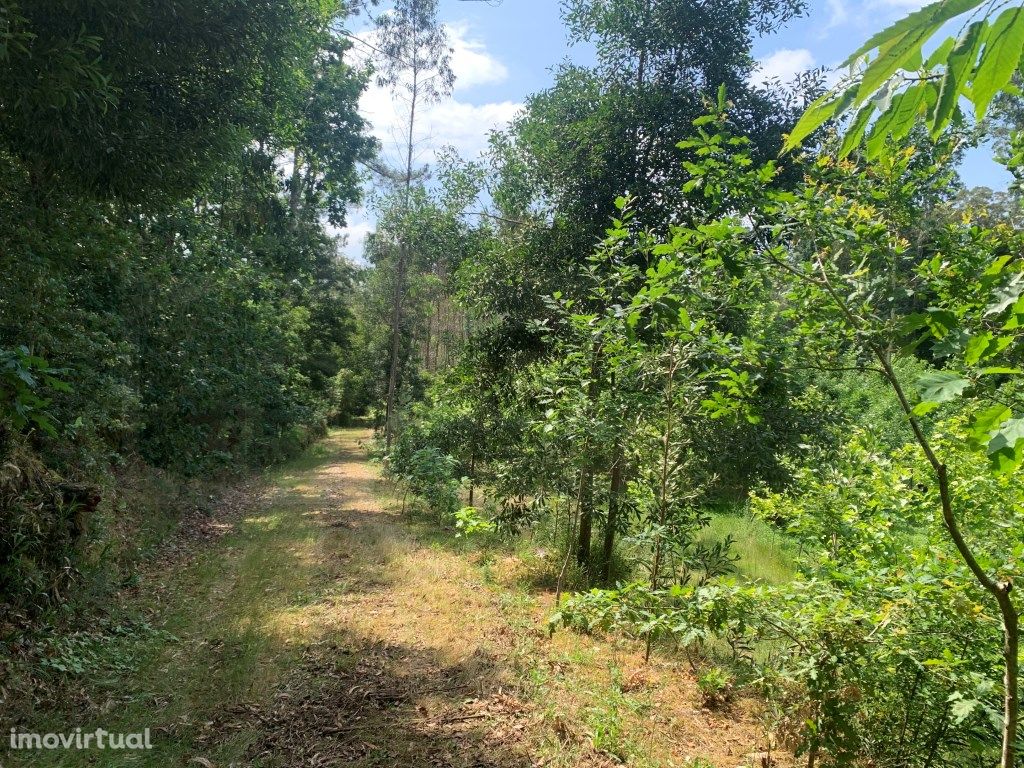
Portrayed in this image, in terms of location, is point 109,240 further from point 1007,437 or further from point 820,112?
point 1007,437

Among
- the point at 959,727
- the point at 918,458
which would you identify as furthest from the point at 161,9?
the point at 959,727

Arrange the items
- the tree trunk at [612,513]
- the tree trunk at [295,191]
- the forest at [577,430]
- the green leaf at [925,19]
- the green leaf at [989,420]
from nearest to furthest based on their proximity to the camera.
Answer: the green leaf at [925,19] → the green leaf at [989,420] → the forest at [577,430] → the tree trunk at [612,513] → the tree trunk at [295,191]

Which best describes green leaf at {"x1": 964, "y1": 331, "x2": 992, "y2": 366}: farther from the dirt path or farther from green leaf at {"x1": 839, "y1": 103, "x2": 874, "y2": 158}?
the dirt path

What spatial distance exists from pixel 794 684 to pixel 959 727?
0.77 metres

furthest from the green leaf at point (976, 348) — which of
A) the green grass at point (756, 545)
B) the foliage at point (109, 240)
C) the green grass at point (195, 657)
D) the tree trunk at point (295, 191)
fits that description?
the tree trunk at point (295, 191)

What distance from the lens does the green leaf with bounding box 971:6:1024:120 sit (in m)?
0.75

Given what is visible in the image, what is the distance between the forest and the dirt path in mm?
36

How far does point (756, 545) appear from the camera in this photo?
10.3 meters

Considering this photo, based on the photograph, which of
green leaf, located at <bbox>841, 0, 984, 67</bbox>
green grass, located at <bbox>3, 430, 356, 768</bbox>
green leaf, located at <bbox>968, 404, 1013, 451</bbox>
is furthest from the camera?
green grass, located at <bbox>3, 430, 356, 768</bbox>

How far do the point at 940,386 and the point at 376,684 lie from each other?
444 centimetres

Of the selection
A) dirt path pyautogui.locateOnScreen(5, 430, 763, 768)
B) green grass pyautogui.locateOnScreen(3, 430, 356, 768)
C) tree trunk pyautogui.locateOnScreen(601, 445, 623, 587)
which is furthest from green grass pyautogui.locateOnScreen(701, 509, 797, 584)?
green grass pyautogui.locateOnScreen(3, 430, 356, 768)

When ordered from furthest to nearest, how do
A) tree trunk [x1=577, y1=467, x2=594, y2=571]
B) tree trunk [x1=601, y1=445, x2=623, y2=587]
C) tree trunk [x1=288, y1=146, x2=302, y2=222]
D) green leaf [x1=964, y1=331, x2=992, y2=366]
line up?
tree trunk [x1=288, y1=146, x2=302, y2=222] < tree trunk [x1=577, y1=467, x2=594, y2=571] < tree trunk [x1=601, y1=445, x2=623, y2=587] < green leaf [x1=964, y1=331, x2=992, y2=366]

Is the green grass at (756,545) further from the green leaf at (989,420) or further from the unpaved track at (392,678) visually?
the green leaf at (989,420)

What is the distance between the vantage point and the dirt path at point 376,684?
343 cm
